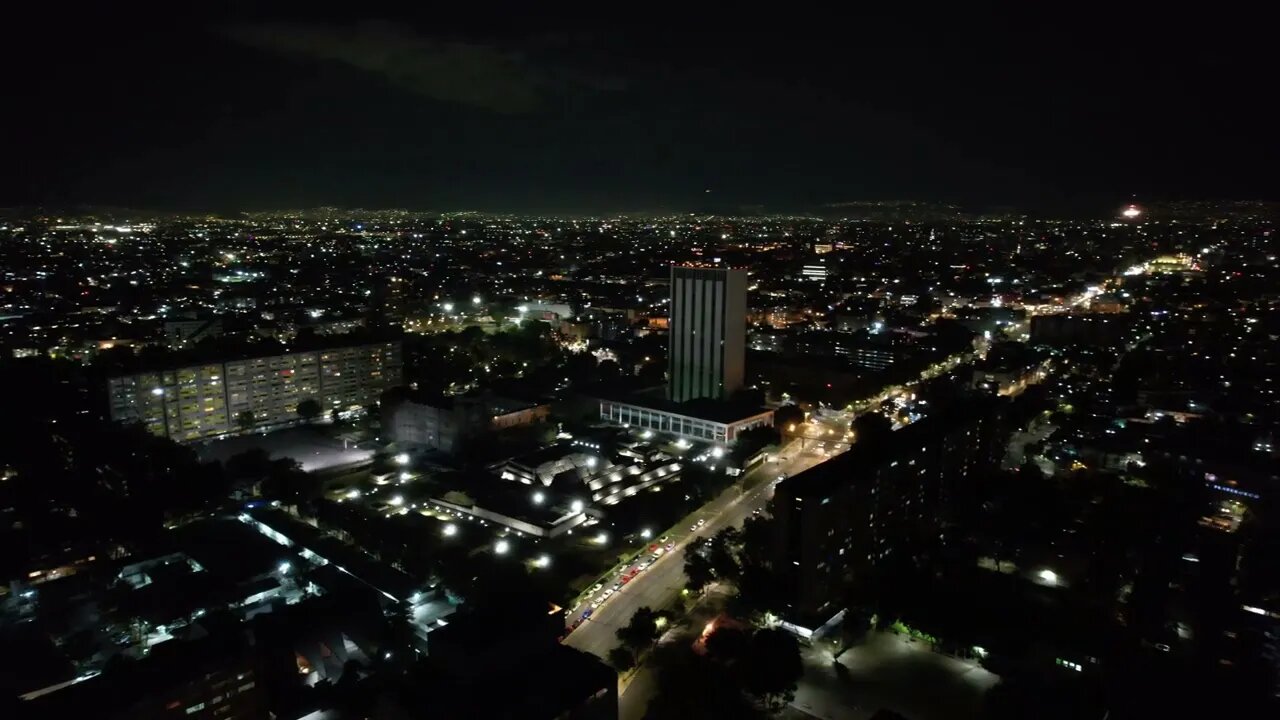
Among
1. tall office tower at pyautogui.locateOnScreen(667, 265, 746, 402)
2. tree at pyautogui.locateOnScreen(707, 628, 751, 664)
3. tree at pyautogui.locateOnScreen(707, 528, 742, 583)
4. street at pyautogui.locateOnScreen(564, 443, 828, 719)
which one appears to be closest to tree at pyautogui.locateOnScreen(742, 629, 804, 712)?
tree at pyautogui.locateOnScreen(707, 628, 751, 664)

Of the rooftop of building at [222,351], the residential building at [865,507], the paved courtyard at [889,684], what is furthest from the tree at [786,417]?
the rooftop of building at [222,351]

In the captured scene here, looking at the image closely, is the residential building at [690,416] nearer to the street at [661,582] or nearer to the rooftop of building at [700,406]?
the rooftop of building at [700,406]

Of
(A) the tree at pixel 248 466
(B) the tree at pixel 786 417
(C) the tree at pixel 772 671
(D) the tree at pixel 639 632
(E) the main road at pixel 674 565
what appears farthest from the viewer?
(B) the tree at pixel 786 417

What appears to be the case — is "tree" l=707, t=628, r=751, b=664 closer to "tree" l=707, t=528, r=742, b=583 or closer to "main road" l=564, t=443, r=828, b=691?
"main road" l=564, t=443, r=828, b=691

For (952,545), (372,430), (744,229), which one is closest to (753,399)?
(952,545)

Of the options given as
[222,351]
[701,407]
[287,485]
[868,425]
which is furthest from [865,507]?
[222,351]
